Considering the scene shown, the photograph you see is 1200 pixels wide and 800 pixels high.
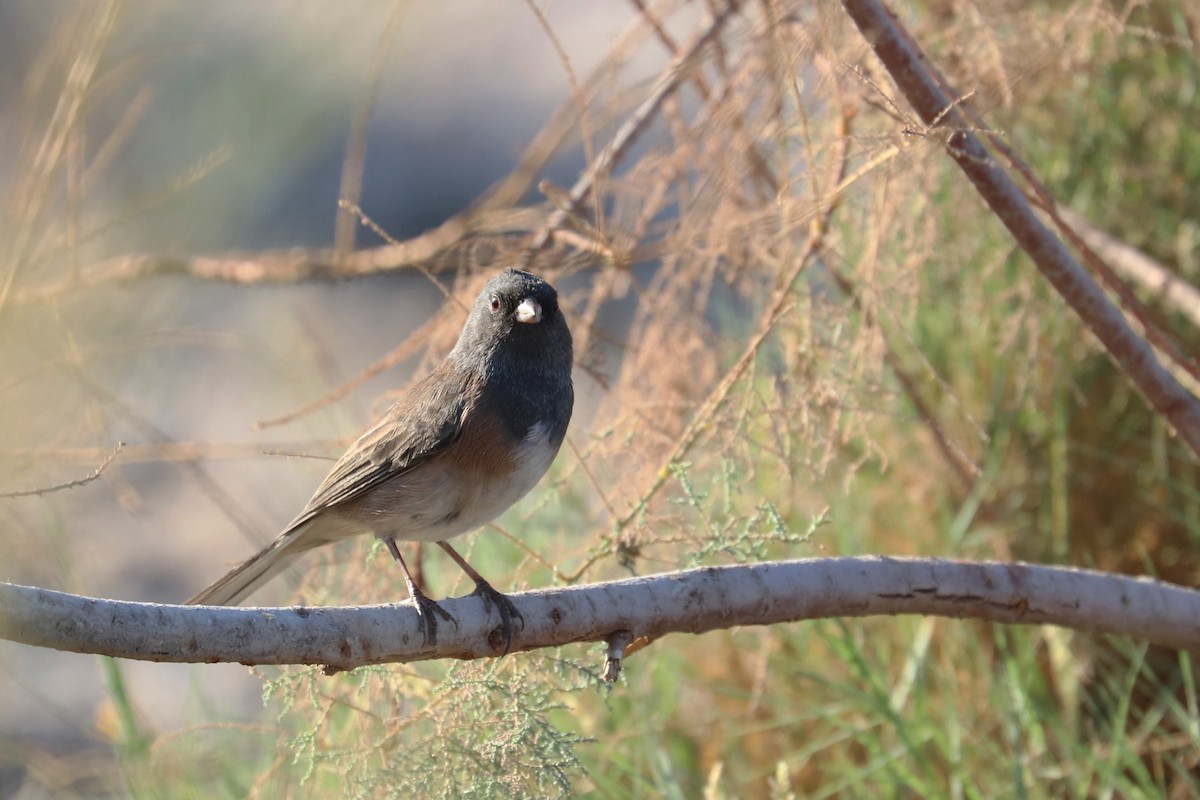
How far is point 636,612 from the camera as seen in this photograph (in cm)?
176

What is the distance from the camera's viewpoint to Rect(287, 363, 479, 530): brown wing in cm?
209

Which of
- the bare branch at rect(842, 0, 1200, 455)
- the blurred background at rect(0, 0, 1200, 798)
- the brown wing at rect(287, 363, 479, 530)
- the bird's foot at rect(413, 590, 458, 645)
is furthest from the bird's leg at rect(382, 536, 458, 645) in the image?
the bare branch at rect(842, 0, 1200, 455)

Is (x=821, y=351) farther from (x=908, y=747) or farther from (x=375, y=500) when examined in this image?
(x=375, y=500)

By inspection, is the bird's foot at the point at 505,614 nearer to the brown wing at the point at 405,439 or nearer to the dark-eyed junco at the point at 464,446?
the dark-eyed junco at the point at 464,446

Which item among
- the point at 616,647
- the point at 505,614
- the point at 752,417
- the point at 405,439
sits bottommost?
the point at 616,647

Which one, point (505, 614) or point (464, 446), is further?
point (464, 446)

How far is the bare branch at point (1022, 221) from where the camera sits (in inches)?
78.0

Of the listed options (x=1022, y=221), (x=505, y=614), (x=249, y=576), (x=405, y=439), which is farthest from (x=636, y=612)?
(x=1022, y=221)

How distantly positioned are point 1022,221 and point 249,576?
5.07 ft

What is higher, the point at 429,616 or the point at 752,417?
the point at 752,417

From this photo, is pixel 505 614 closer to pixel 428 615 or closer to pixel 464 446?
pixel 428 615

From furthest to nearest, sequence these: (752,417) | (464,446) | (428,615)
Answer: (752,417), (464,446), (428,615)

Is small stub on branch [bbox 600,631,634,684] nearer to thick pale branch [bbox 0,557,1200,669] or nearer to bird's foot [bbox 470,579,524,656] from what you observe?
thick pale branch [bbox 0,557,1200,669]

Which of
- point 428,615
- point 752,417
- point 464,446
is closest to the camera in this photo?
point 428,615
